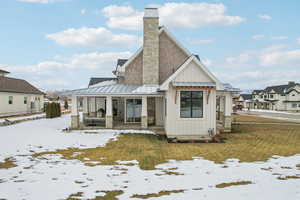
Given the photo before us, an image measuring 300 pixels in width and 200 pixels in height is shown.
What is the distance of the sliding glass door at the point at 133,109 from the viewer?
1606 cm

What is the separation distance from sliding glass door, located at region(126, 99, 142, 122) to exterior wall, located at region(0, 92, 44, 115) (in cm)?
1954

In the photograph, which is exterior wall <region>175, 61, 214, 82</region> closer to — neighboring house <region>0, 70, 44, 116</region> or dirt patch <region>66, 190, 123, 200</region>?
dirt patch <region>66, 190, 123, 200</region>

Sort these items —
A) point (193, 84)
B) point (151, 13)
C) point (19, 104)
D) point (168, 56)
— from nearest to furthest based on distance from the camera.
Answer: point (193, 84) < point (151, 13) < point (168, 56) < point (19, 104)

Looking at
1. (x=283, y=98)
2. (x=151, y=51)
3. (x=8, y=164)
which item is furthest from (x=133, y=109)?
(x=283, y=98)

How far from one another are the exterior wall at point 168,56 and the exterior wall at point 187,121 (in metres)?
5.11

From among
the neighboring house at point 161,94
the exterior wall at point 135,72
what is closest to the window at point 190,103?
the neighboring house at point 161,94

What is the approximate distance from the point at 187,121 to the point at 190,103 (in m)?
1.15

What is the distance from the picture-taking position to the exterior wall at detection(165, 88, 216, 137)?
11.9m

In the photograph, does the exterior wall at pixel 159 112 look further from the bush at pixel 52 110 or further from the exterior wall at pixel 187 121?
the bush at pixel 52 110

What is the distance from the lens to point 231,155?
8.23 meters

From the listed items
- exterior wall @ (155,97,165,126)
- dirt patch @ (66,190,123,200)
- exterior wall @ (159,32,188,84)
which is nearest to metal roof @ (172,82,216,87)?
exterior wall @ (155,97,165,126)

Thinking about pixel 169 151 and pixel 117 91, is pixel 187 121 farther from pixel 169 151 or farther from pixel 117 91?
pixel 117 91

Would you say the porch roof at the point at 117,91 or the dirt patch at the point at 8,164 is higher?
the porch roof at the point at 117,91

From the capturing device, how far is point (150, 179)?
18.3ft
